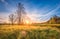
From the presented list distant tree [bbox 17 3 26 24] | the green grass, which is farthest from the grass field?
distant tree [bbox 17 3 26 24]

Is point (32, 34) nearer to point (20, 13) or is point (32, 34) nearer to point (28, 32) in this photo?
point (28, 32)

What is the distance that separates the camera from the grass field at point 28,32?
2383 millimetres

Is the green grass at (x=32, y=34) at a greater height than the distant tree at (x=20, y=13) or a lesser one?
lesser

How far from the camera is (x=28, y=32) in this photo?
2.42m

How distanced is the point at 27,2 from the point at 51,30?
0.61 m

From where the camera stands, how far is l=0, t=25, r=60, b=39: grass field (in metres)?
2.38

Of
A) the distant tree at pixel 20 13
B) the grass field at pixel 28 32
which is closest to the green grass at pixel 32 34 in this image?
the grass field at pixel 28 32

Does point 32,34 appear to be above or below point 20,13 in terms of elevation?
below

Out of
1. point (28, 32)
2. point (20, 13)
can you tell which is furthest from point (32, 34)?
point (20, 13)

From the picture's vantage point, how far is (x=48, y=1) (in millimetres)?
2488

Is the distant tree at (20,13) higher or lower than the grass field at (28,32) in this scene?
higher

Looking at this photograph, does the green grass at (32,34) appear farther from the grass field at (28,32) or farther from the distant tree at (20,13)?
the distant tree at (20,13)

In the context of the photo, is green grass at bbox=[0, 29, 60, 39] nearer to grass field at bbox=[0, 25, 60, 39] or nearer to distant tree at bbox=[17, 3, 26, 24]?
grass field at bbox=[0, 25, 60, 39]

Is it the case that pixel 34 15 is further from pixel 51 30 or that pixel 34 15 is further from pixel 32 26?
pixel 51 30
